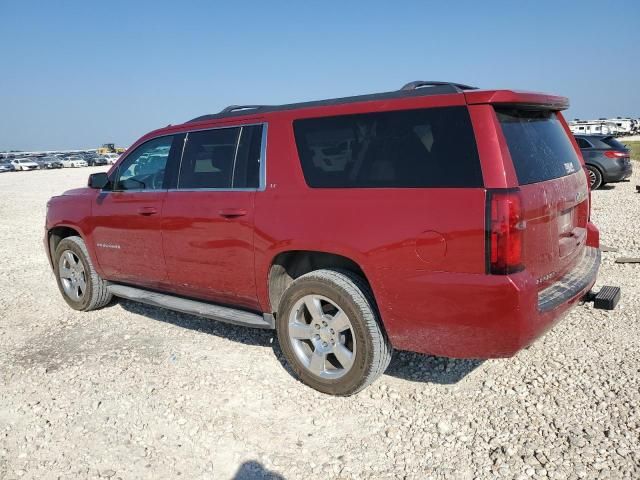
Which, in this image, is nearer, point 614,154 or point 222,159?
point 222,159

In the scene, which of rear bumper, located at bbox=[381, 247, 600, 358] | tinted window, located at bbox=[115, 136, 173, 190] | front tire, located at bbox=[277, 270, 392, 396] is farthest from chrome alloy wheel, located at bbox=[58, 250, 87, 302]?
rear bumper, located at bbox=[381, 247, 600, 358]

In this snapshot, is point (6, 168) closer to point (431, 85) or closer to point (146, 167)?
point (146, 167)

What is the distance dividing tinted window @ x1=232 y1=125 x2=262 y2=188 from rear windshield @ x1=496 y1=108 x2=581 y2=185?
1727mm

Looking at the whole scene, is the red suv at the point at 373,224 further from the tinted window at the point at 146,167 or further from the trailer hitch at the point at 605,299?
the trailer hitch at the point at 605,299

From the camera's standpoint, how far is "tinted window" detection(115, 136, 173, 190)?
15.4 feet

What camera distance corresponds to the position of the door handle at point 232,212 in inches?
152

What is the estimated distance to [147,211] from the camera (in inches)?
181

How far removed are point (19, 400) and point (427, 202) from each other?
3.12 m

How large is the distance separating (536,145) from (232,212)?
6.88ft

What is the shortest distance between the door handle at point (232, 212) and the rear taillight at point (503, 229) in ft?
5.85

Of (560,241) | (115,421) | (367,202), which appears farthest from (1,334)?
(560,241)

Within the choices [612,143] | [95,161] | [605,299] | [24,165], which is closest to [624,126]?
[612,143]

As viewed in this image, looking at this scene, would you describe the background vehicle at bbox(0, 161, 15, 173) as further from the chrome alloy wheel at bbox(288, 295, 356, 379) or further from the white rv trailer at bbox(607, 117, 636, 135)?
Result: the white rv trailer at bbox(607, 117, 636, 135)

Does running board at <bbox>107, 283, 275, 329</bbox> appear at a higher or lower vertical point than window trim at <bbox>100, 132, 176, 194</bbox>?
lower
